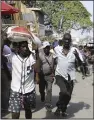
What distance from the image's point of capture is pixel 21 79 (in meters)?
6.02

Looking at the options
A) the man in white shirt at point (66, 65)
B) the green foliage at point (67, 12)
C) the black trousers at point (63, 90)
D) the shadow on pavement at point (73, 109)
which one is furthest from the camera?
the green foliage at point (67, 12)

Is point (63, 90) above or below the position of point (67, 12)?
below

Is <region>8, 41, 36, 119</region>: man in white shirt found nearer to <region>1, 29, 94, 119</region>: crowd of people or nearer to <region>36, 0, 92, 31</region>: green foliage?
<region>1, 29, 94, 119</region>: crowd of people

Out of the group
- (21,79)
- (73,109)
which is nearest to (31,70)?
(21,79)

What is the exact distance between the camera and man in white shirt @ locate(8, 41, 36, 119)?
6.02 metres

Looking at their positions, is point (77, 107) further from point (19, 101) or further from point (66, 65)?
point (19, 101)

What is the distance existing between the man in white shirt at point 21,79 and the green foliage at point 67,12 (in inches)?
1042

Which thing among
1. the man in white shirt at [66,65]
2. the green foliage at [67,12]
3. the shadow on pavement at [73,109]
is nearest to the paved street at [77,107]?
the shadow on pavement at [73,109]

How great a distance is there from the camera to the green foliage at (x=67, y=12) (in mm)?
33625

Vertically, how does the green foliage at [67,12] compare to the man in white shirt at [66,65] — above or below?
above

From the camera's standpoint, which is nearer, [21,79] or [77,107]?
[21,79]

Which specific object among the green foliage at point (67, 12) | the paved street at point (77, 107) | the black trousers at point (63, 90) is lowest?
the paved street at point (77, 107)

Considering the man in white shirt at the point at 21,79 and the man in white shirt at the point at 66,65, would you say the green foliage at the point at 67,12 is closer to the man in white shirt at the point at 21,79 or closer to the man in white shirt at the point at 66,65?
the man in white shirt at the point at 66,65

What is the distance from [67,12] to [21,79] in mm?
29390
